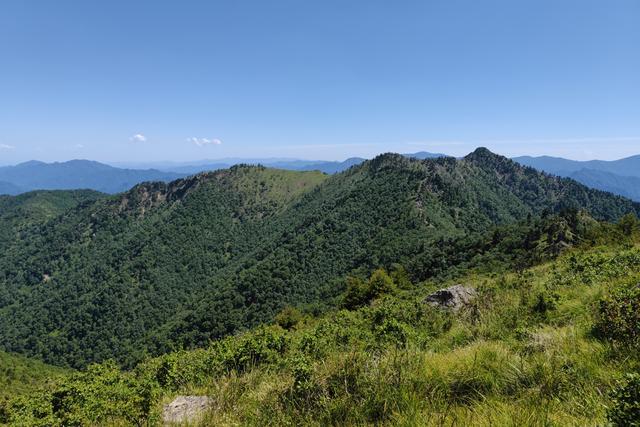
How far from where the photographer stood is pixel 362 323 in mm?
15547

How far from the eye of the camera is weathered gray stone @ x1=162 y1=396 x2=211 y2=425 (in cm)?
427

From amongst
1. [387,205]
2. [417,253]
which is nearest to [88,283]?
[387,205]

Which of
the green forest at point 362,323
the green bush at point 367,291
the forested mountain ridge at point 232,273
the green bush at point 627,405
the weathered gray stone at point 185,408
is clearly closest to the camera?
the green bush at point 627,405

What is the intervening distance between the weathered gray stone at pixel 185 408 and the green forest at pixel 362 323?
19cm

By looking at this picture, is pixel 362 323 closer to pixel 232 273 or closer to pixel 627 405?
pixel 627 405

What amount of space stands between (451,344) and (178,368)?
784cm

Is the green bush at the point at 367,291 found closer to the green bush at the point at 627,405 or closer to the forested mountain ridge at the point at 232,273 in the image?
the green bush at the point at 627,405

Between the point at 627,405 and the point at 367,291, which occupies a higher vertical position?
the point at 627,405

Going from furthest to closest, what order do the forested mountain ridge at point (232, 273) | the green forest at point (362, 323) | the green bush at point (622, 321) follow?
the forested mountain ridge at point (232, 273)
the green bush at point (622, 321)
the green forest at point (362, 323)

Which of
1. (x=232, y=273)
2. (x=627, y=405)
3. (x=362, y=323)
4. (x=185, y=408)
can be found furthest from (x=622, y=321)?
(x=232, y=273)

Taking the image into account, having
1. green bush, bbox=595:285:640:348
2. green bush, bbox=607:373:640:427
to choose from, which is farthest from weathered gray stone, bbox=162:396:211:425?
green bush, bbox=595:285:640:348

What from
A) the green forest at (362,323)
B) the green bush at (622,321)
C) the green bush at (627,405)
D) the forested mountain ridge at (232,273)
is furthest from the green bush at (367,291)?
the forested mountain ridge at (232,273)

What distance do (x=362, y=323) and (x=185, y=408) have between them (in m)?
11.5

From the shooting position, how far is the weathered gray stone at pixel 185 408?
4.27 meters
